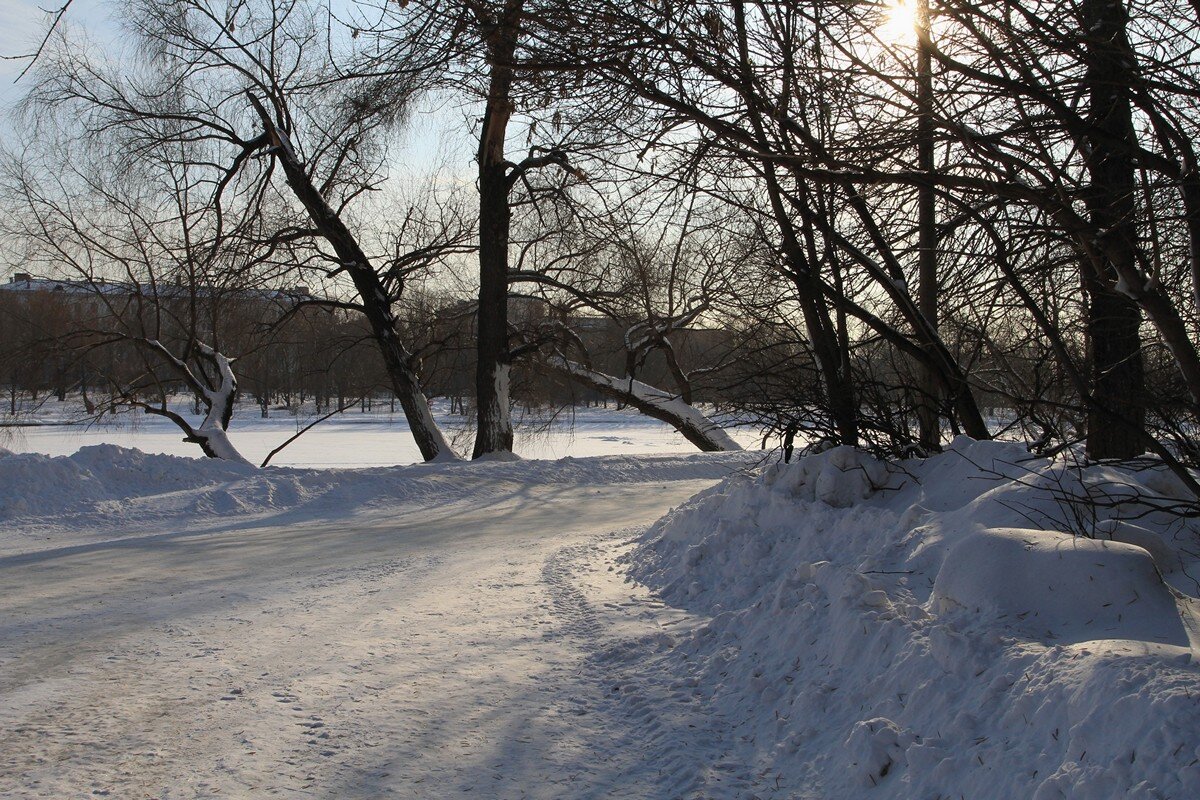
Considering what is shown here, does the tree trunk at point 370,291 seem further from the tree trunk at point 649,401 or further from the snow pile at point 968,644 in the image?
the snow pile at point 968,644

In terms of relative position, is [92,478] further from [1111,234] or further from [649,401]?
[649,401]

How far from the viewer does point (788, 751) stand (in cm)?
373

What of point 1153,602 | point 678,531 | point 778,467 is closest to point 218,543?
point 678,531

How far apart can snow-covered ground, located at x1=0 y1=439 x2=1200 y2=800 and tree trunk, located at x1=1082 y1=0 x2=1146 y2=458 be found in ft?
2.85

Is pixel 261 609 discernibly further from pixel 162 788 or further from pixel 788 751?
pixel 788 751

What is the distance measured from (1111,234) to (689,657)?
3.03m

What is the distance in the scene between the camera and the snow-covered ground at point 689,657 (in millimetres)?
3182

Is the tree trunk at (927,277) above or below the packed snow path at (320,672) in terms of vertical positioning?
above

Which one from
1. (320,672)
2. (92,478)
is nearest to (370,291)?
(92,478)

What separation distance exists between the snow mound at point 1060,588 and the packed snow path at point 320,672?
150 cm

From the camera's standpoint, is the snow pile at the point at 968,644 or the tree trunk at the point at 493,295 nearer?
the snow pile at the point at 968,644

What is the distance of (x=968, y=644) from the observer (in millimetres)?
3584

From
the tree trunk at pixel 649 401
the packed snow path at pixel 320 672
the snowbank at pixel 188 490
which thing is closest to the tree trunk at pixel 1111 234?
the packed snow path at pixel 320 672

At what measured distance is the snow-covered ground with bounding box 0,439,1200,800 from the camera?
10.4ft
